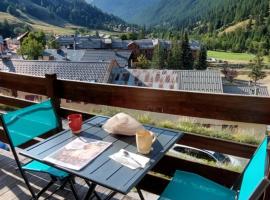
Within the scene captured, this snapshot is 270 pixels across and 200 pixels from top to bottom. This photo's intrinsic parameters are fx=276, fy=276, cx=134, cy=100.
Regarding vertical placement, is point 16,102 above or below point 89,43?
below

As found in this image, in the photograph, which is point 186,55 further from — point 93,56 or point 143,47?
point 93,56

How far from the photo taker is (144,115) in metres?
4.67

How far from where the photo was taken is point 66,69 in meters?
20.6

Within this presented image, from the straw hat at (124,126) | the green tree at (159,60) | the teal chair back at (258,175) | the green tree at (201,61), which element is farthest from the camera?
the green tree at (201,61)

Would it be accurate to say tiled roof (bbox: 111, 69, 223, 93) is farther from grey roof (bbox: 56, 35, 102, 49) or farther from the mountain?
the mountain

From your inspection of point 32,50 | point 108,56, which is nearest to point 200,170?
point 108,56

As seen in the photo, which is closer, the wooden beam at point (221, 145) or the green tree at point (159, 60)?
the wooden beam at point (221, 145)

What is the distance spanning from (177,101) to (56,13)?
145m

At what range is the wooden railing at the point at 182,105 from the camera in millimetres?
1957

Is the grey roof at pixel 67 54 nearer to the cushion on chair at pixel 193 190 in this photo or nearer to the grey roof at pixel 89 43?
the grey roof at pixel 89 43

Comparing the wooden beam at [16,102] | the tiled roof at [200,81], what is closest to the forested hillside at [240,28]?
the tiled roof at [200,81]

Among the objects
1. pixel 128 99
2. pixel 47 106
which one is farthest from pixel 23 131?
pixel 128 99

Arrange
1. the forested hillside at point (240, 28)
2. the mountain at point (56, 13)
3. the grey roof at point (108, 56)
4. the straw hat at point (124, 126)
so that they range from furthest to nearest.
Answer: the mountain at point (56, 13) < the forested hillside at point (240, 28) < the grey roof at point (108, 56) < the straw hat at point (124, 126)

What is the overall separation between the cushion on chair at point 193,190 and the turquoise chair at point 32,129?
29.8 inches
